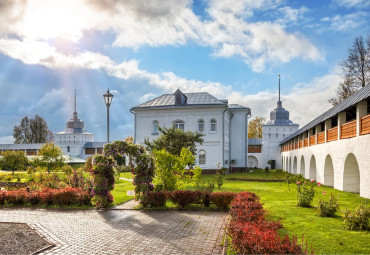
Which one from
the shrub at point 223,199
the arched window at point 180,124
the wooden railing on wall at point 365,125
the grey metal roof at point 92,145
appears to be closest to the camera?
the shrub at point 223,199

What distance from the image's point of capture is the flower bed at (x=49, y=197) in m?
12.0

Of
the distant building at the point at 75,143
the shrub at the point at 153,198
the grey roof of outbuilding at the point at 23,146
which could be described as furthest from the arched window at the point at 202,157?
the grey roof of outbuilding at the point at 23,146

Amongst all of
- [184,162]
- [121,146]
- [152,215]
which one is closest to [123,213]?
[152,215]

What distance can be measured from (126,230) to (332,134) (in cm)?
1301

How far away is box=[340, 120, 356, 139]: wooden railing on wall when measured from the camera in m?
13.4

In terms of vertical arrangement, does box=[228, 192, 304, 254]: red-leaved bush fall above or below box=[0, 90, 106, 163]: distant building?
below

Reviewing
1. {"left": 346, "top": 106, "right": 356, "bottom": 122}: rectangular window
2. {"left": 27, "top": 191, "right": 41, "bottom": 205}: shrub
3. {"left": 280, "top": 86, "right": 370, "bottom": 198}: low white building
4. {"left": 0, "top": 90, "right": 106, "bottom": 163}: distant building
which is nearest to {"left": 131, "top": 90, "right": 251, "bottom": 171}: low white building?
{"left": 280, "top": 86, "right": 370, "bottom": 198}: low white building

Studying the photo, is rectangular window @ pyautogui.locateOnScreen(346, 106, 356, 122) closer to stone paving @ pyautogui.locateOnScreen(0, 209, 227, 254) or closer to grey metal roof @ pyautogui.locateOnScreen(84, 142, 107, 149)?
stone paving @ pyautogui.locateOnScreen(0, 209, 227, 254)

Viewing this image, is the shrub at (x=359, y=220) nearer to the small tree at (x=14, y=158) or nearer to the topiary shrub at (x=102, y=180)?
the topiary shrub at (x=102, y=180)

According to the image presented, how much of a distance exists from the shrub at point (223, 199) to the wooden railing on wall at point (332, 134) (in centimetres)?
822

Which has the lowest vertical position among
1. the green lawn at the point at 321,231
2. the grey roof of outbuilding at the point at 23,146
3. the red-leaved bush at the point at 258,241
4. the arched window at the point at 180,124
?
the green lawn at the point at 321,231

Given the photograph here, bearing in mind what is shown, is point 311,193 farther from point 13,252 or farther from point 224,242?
point 13,252

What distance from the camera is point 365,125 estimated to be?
12.1 metres

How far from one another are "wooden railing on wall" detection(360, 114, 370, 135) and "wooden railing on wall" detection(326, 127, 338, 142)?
3409 millimetres
